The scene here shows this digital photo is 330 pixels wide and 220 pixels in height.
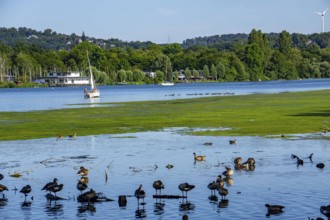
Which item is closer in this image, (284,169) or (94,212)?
(94,212)

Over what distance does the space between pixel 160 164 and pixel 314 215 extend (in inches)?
540

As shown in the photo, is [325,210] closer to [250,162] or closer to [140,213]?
[140,213]

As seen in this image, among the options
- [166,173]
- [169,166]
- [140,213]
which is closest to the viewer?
[140,213]

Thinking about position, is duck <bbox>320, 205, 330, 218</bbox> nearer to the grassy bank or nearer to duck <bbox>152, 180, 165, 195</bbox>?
duck <bbox>152, 180, 165, 195</bbox>

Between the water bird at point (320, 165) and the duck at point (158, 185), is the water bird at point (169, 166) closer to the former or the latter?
the duck at point (158, 185)

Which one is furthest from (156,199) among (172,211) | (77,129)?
(77,129)

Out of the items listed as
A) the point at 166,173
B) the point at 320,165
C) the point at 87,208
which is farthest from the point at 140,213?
the point at 320,165

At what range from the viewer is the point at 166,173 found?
115ft

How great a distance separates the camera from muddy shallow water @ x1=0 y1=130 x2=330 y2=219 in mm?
27453

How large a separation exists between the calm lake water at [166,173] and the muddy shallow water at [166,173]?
1.5 inches

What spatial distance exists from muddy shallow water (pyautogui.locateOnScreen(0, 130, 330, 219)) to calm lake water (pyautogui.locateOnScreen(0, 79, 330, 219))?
0.12ft

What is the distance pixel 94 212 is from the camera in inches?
1082

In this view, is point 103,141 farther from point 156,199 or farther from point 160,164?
point 156,199

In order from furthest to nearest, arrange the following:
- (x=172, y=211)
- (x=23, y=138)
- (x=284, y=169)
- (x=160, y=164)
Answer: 1. (x=23, y=138)
2. (x=160, y=164)
3. (x=284, y=169)
4. (x=172, y=211)
